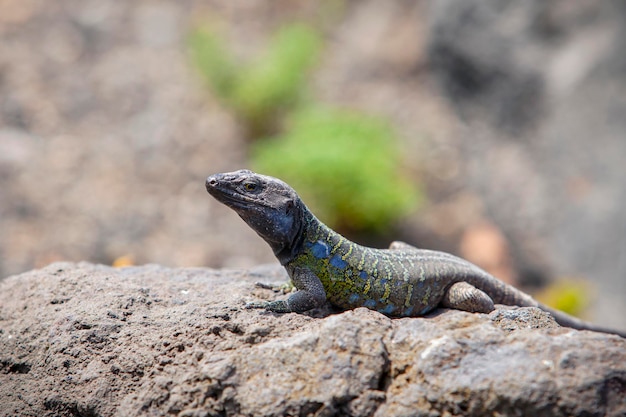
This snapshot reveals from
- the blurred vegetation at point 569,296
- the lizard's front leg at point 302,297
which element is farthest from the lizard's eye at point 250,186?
the blurred vegetation at point 569,296

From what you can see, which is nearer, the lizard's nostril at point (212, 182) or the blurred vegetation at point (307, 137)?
the lizard's nostril at point (212, 182)

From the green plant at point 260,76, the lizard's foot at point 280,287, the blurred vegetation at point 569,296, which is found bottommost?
the lizard's foot at point 280,287

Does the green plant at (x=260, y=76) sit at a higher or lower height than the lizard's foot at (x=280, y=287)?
higher

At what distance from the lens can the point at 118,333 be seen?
4.93m

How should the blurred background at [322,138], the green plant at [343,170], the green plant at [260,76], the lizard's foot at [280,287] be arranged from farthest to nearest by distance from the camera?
1. the green plant at [260,76]
2. the blurred background at [322,138]
3. the green plant at [343,170]
4. the lizard's foot at [280,287]

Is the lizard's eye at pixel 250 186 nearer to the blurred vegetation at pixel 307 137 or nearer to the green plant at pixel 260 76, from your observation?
the blurred vegetation at pixel 307 137

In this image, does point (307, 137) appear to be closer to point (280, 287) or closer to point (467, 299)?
point (280, 287)

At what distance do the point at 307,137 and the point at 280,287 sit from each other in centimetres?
556

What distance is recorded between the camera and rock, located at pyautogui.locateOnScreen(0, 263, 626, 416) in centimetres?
386

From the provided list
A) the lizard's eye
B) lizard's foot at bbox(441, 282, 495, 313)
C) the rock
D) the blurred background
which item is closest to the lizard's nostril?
the lizard's eye

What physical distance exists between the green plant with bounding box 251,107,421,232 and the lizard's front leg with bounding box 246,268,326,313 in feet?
16.8

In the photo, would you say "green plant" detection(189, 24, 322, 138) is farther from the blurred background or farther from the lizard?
the lizard

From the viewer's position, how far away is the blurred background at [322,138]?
417 inches

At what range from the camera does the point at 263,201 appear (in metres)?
5.19
